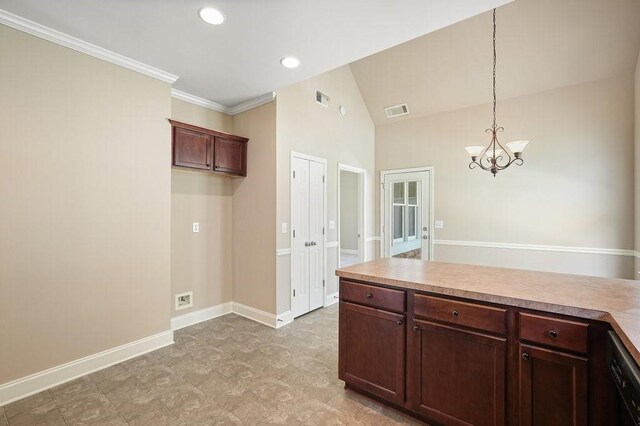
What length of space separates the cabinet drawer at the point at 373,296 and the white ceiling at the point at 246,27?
6.39 ft

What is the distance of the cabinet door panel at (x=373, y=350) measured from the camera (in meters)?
1.97

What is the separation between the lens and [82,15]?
218cm

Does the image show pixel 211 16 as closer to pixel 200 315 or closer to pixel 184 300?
pixel 184 300

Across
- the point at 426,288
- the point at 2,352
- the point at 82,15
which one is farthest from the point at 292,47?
the point at 2,352

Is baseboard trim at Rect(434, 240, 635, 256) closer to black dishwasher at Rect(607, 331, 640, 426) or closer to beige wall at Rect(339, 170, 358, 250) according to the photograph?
black dishwasher at Rect(607, 331, 640, 426)

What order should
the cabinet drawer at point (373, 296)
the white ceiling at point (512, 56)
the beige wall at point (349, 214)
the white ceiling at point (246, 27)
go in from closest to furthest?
the cabinet drawer at point (373, 296), the white ceiling at point (246, 27), the white ceiling at point (512, 56), the beige wall at point (349, 214)

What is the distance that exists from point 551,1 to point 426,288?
3716mm

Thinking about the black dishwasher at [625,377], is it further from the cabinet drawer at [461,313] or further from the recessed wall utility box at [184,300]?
the recessed wall utility box at [184,300]

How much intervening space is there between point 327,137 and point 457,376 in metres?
3.49

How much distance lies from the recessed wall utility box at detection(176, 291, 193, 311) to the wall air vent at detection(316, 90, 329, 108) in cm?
311

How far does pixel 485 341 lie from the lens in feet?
5.42

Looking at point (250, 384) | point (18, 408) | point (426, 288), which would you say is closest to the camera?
point (426, 288)

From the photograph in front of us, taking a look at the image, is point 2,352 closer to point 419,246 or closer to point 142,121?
point 142,121

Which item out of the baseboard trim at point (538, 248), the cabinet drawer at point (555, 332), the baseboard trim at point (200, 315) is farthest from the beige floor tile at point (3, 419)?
the baseboard trim at point (538, 248)
